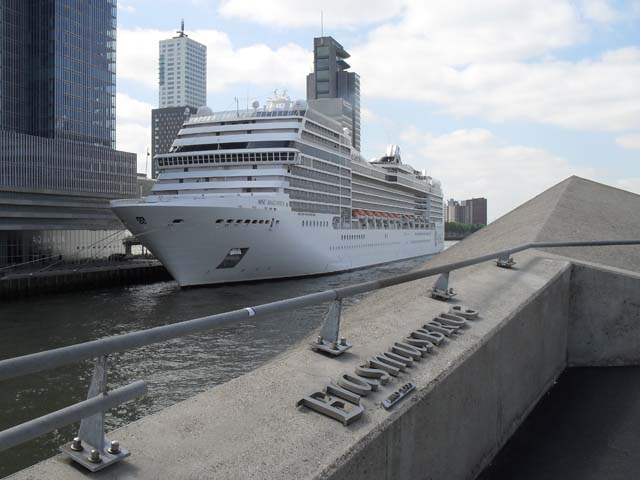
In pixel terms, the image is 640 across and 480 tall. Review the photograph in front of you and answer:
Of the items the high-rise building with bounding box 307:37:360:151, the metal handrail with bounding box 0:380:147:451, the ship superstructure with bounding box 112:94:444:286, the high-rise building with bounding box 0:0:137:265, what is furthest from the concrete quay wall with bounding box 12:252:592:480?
the high-rise building with bounding box 307:37:360:151

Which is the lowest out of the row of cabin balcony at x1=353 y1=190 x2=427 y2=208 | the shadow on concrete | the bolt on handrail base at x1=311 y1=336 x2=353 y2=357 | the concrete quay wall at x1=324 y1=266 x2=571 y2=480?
the shadow on concrete

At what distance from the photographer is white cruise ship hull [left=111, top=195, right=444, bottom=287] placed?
30625 mm

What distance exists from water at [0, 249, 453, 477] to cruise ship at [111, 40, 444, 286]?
2.68 metres

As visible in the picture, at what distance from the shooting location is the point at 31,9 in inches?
2886

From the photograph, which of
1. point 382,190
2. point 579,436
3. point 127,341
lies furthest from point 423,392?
point 382,190

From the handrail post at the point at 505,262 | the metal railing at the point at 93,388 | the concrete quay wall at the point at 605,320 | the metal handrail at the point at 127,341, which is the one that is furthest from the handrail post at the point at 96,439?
the concrete quay wall at the point at 605,320

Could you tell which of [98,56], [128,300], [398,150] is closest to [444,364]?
[128,300]

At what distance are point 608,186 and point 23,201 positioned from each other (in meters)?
51.4

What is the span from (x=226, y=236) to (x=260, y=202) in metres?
3.46

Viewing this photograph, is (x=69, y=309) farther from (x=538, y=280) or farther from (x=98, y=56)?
(x=98, y=56)

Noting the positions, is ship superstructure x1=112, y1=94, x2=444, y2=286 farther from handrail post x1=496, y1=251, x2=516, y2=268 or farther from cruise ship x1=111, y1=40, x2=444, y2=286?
handrail post x1=496, y1=251, x2=516, y2=268

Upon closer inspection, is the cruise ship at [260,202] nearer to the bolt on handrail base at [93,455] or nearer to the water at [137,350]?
the water at [137,350]

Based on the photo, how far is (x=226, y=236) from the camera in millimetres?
32031

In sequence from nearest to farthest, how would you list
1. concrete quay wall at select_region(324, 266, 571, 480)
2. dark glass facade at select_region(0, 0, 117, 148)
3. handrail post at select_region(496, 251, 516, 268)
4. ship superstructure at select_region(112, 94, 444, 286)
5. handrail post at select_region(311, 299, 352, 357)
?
concrete quay wall at select_region(324, 266, 571, 480) → handrail post at select_region(311, 299, 352, 357) → handrail post at select_region(496, 251, 516, 268) → ship superstructure at select_region(112, 94, 444, 286) → dark glass facade at select_region(0, 0, 117, 148)
